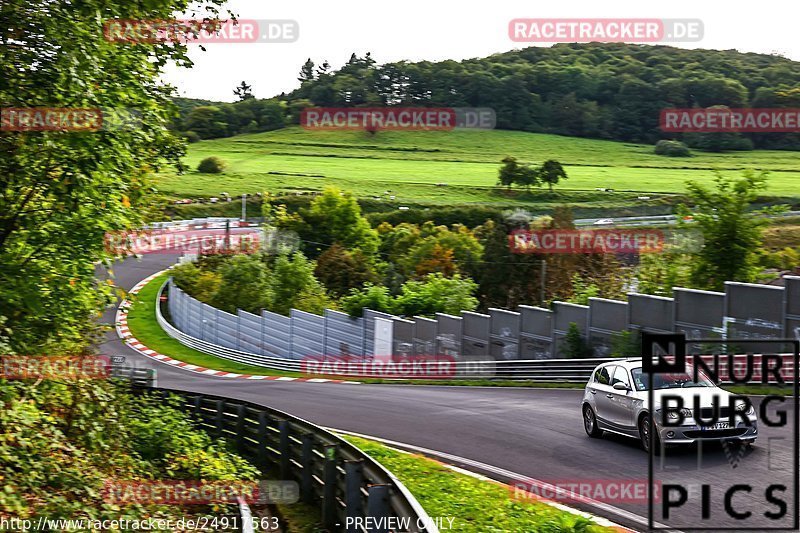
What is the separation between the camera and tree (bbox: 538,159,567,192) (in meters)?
98.8

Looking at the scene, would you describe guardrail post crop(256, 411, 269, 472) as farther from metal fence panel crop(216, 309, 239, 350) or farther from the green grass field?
the green grass field

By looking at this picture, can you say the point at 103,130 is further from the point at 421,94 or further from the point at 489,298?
the point at 421,94

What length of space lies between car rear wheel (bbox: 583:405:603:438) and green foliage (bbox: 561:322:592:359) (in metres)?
12.5

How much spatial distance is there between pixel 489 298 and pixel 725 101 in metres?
62.3

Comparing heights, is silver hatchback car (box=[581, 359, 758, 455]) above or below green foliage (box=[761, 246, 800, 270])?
below

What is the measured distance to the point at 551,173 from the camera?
99.6 meters

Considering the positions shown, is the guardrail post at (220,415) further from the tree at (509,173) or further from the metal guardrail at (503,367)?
the tree at (509,173)

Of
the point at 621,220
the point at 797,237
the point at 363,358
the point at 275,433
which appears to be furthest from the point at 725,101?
the point at 275,433

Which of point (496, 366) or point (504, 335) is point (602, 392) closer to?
point (496, 366)

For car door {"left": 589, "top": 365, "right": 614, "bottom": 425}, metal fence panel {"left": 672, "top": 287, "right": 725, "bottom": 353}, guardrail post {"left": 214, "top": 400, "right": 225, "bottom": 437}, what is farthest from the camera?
metal fence panel {"left": 672, "top": 287, "right": 725, "bottom": 353}

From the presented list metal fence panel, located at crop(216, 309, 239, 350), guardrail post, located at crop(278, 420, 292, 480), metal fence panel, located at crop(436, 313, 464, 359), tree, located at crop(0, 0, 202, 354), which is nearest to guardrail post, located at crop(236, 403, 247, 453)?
guardrail post, located at crop(278, 420, 292, 480)

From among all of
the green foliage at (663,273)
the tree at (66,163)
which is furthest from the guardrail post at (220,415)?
the green foliage at (663,273)

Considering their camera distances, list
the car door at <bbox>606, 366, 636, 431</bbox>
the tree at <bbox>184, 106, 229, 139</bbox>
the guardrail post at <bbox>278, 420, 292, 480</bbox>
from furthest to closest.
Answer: the tree at <bbox>184, 106, 229, 139</bbox>
the car door at <bbox>606, 366, 636, 431</bbox>
the guardrail post at <bbox>278, 420, 292, 480</bbox>

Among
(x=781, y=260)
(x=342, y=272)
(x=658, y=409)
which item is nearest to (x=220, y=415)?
(x=658, y=409)
